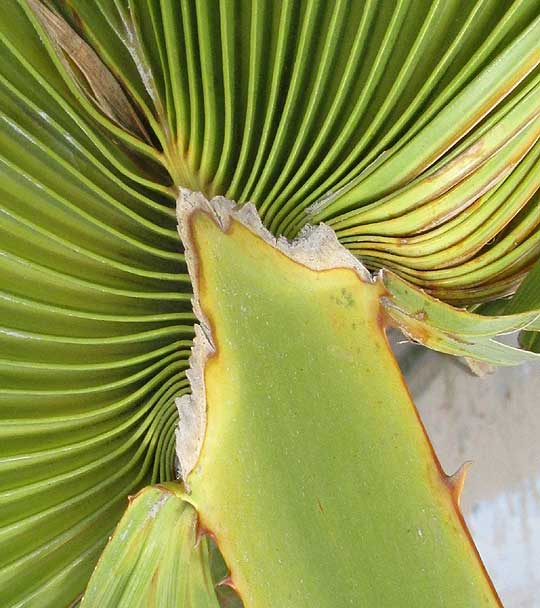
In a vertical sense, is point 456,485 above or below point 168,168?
below

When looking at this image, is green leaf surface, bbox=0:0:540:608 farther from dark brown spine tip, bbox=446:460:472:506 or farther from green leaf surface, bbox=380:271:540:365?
dark brown spine tip, bbox=446:460:472:506

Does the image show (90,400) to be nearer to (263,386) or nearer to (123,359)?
(123,359)

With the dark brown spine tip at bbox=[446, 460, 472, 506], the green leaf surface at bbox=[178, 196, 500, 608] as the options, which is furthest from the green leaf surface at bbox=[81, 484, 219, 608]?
the dark brown spine tip at bbox=[446, 460, 472, 506]

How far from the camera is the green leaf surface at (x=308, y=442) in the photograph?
1.40 feet

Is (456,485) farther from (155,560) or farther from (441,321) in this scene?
(155,560)

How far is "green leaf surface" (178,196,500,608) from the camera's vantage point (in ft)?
1.40

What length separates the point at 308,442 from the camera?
0.46 metres

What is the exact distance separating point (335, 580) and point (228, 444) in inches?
4.5

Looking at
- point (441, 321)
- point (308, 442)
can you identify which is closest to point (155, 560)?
point (308, 442)

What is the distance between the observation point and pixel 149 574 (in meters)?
0.54

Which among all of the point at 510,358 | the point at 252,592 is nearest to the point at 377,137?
the point at 510,358

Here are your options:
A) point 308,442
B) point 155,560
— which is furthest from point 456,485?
point 155,560

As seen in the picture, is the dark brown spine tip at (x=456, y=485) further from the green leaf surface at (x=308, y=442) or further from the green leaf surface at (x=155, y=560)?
the green leaf surface at (x=155, y=560)

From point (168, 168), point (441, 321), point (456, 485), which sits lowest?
point (456, 485)
